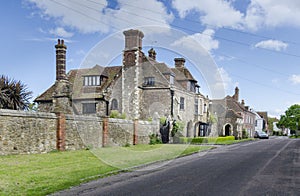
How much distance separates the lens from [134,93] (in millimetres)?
36531

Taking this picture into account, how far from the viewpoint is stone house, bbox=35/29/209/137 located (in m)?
34.3

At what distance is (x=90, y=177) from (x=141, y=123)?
1742 centimetres

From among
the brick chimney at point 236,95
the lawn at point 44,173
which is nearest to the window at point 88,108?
the lawn at point 44,173

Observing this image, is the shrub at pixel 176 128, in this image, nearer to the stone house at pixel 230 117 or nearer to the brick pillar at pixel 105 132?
the stone house at pixel 230 117

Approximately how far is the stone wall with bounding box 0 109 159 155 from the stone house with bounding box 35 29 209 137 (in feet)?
34.4

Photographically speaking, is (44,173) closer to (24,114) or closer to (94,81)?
(24,114)

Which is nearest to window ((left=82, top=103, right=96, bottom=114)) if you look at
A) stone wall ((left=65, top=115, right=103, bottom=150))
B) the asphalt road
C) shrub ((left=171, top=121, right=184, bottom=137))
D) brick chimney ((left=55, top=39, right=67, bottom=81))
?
brick chimney ((left=55, top=39, right=67, bottom=81))

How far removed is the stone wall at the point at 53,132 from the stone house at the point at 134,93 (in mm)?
10484

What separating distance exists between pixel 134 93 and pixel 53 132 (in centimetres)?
1888

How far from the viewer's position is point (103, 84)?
36969 mm

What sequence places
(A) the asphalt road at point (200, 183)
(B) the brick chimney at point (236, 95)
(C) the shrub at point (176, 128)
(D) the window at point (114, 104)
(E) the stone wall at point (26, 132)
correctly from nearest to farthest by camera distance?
(A) the asphalt road at point (200, 183), (E) the stone wall at point (26, 132), (C) the shrub at point (176, 128), (D) the window at point (114, 104), (B) the brick chimney at point (236, 95)

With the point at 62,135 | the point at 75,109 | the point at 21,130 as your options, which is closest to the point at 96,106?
the point at 75,109

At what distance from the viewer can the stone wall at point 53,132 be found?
15.3m

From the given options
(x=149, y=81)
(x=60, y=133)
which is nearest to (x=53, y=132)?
(x=60, y=133)
